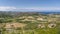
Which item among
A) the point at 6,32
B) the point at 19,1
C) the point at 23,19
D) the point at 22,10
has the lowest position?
the point at 6,32

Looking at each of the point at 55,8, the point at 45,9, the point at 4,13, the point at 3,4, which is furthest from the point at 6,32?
the point at 55,8

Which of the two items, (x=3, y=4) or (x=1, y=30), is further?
(x=3, y=4)

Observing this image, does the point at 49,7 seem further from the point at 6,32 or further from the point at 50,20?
the point at 6,32

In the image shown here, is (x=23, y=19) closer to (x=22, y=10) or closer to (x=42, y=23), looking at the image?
(x=22, y=10)

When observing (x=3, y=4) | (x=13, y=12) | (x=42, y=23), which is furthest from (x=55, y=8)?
(x=3, y=4)

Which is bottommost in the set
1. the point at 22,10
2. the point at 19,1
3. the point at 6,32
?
the point at 6,32

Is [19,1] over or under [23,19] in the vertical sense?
over

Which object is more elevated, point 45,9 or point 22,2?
point 22,2
